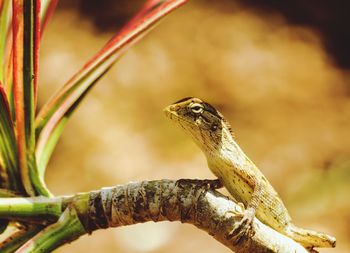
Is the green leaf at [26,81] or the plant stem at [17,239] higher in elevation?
the green leaf at [26,81]

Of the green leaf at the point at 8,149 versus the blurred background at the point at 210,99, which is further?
the blurred background at the point at 210,99

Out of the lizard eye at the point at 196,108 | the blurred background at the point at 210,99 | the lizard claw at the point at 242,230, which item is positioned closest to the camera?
the lizard claw at the point at 242,230

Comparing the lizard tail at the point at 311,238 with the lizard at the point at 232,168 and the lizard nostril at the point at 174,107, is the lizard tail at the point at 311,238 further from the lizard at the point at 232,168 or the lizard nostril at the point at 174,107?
the lizard nostril at the point at 174,107

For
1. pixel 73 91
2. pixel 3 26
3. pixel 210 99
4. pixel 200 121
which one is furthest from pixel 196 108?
pixel 210 99

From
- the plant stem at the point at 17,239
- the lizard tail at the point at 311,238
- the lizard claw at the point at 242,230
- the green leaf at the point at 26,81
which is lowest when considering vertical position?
the plant stem at the point at 17,239

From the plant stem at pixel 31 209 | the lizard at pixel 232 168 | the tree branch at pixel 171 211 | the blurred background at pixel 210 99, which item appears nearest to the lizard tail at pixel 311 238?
the lizard at pixel 232 168

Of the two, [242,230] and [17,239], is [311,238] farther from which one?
[17,239]

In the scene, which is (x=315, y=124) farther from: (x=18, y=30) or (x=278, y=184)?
(x=18, y=30)

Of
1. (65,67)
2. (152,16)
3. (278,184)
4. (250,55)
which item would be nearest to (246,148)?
(278,184)
